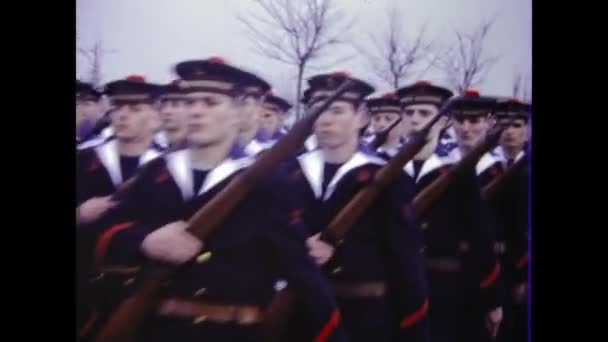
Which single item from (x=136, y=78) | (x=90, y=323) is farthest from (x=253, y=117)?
(x=90, y=323)

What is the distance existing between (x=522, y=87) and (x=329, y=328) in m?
1.05

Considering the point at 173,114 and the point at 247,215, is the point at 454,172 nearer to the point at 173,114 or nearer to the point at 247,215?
the point at 247,215

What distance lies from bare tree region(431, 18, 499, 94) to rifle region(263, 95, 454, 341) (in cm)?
8

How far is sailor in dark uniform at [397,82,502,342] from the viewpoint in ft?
7.85

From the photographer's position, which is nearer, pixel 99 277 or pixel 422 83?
pixel 99 277

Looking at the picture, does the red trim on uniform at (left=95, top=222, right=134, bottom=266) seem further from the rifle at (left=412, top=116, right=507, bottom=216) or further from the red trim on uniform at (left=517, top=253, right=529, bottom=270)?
the red trim on uniform at (left=517, top=253, right=529, bottom=270)

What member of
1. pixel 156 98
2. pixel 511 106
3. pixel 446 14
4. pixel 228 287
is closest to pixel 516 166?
pixel 511 106

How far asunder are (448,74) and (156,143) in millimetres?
976

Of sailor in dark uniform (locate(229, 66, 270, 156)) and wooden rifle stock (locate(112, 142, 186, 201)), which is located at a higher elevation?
sailor in dark uniform (locate(229, 66, 270, 156))

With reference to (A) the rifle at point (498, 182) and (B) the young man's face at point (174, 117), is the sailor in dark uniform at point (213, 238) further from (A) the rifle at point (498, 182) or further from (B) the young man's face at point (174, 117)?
(A) the rifle at point (498, 182)

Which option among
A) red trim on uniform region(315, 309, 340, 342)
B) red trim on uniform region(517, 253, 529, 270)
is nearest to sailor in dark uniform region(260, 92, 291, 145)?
red trim on uniform region(315, 309, 340, 342)

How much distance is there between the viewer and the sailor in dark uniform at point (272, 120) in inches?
88.7

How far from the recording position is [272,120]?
7.40 ft
